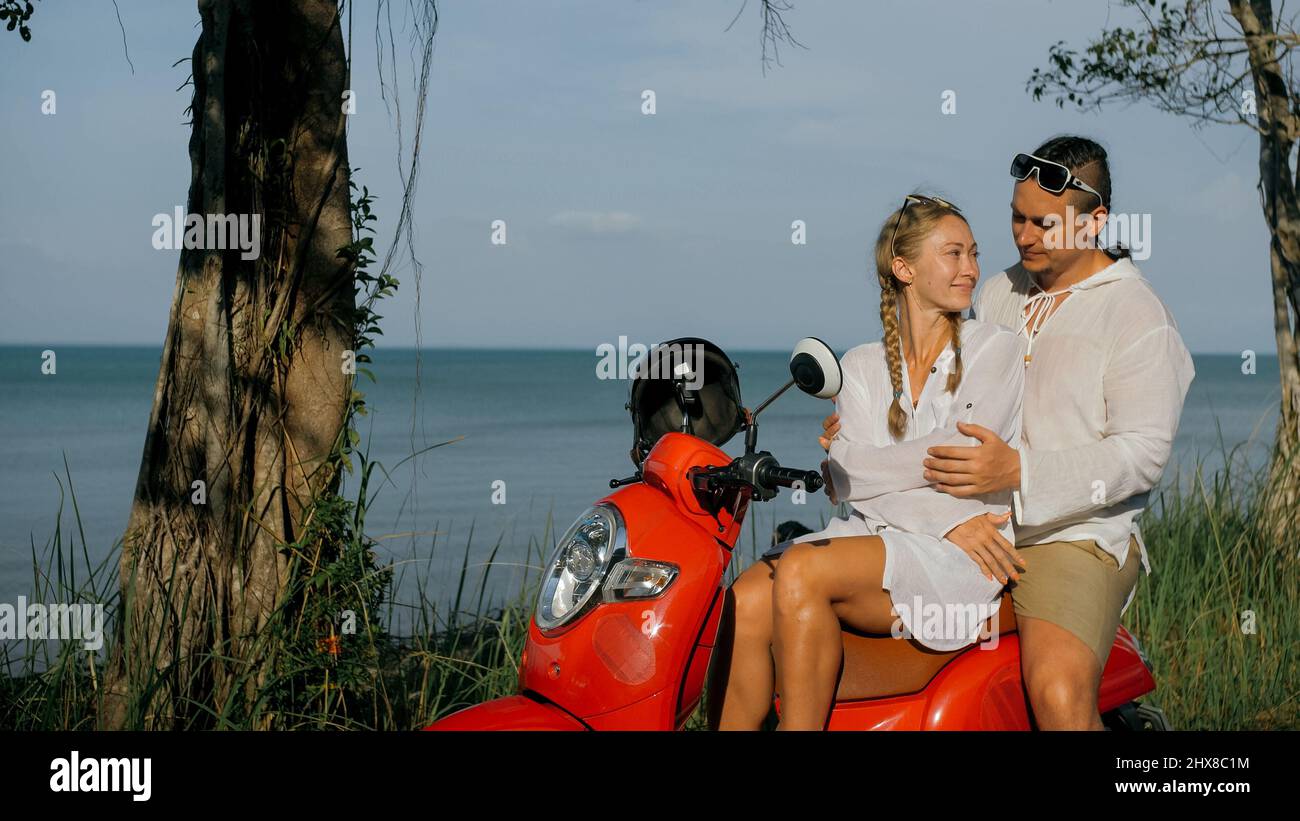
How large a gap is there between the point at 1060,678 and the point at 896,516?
44 centimetres

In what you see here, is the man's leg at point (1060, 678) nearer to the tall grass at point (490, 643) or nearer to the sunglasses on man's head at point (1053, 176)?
the sunglasses on man's head at point (1053, 176)

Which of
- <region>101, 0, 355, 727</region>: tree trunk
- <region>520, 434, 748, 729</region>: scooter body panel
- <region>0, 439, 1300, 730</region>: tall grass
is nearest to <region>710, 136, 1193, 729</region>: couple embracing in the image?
<region>520, 434, 748, 729</region>: scooter body panel

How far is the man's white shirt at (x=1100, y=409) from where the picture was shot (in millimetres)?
2482

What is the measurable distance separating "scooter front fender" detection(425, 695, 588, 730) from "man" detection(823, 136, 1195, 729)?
2.93 feet

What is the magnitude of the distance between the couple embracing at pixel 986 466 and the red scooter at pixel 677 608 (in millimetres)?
88

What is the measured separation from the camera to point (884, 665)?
2.36m

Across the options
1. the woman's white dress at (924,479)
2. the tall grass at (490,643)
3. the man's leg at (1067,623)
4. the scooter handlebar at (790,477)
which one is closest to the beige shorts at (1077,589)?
the man's leg at (1067,623)

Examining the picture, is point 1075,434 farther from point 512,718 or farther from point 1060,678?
point 512,718

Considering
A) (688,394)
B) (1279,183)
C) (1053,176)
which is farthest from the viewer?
(1279,183)

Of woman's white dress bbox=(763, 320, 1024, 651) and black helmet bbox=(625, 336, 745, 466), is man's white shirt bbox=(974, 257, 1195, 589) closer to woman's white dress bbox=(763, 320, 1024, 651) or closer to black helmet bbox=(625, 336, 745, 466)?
woman's white dress bbox=(763, 320, 1024, 651)

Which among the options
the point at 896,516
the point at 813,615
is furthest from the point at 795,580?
the point at 896,516

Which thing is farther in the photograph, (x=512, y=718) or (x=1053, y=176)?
(x=1053, y=176)
